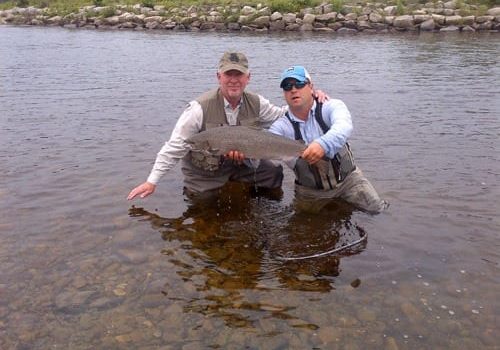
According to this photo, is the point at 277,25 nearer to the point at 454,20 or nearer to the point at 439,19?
the point at 439,19

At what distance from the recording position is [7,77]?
60.0 ft

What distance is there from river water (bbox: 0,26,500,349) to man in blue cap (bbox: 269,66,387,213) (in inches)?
10.5

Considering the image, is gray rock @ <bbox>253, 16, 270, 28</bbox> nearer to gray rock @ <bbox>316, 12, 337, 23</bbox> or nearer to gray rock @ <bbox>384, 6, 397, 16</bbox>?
gray rock @ <bbox>316, 12, 337, 23</bbox>

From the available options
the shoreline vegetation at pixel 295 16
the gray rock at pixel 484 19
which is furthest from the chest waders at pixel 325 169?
the gray rock at pixel 484 19

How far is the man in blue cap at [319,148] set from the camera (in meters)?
6.10

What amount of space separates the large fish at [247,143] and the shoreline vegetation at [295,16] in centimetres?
3129

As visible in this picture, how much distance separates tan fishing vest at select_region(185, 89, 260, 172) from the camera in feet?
23.6

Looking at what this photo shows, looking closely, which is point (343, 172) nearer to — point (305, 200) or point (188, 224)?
point (305, 200)

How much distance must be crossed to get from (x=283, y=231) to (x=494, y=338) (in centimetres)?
287

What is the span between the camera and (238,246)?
20.7ft

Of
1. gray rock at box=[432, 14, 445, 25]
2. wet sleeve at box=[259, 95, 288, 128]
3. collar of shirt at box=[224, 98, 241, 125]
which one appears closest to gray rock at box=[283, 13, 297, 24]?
gray rock at box=[432, 14, 445, 25]

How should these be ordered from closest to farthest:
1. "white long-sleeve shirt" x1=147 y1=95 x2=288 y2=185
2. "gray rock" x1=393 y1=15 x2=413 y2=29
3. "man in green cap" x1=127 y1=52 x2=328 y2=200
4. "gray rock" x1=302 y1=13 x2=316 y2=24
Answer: "man in green cap" x1=127 y1=52 x2=328 y2=200
"white long-sleeve shirt" x1=147 y1=95 x2=288 y2=185
"gray rock" x1=393 y1=15 x2=413 y2=29
"gray rock" x1=302 y1=13 x2=316 y2=24

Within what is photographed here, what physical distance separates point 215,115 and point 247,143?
2.71ft

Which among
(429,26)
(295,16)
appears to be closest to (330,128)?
(429,26)
